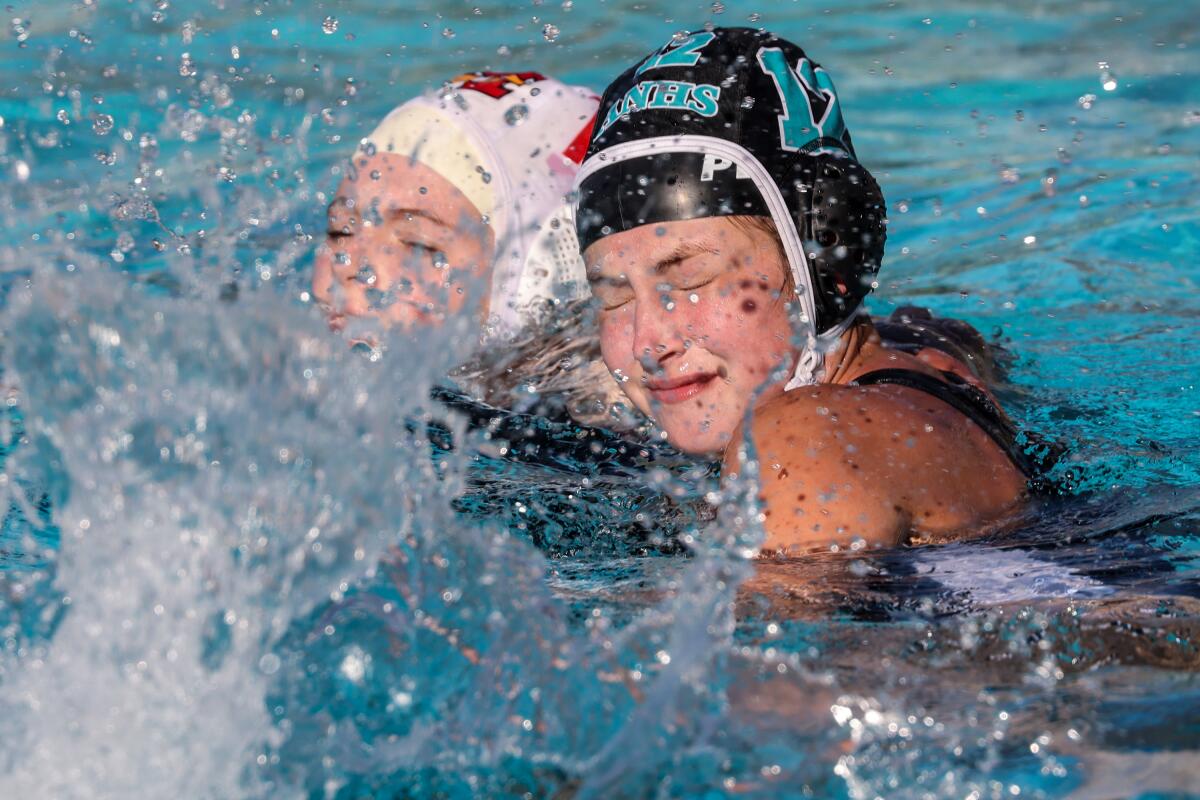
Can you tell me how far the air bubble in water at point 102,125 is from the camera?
680 centimetres

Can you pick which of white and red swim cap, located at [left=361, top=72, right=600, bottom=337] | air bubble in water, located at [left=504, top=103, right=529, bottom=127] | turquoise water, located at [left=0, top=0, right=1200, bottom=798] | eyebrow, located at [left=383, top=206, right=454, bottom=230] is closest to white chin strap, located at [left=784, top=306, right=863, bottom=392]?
turquoise water, located at [left=0, top=0, right=1200, bottom=798]

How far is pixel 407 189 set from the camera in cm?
423

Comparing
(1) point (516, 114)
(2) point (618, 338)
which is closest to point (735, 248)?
(2) point (618, 338)

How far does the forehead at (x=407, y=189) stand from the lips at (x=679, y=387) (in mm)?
1324

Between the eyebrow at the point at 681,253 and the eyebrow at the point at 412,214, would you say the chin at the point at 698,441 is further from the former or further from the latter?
the eyebrow at the point at 412,214

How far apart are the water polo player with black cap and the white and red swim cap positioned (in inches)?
41.2

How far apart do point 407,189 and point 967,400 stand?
1.94 m

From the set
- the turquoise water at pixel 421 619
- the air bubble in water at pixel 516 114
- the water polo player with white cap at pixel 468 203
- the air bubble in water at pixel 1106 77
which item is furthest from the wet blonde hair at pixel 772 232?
the air bubble in water at pixel 1106 77

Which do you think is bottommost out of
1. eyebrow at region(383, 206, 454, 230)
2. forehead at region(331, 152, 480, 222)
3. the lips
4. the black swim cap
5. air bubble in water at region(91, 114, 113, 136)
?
air bubble in water at region(91, 114, 113, 136)

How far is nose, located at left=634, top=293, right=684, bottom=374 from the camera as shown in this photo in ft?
10.0

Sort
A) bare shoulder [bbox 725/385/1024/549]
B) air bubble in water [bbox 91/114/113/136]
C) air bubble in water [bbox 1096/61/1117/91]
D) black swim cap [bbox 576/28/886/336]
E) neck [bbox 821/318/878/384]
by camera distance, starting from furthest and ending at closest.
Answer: air bubble in water [bbox 1096/61/1117/91]
air bubble in water [bbox 91/114/113/136]
neck [bbox 821/318/878/384]
black swim cap [bbox 576/28/886/336]
bare shoulder [bbox 725/385/1024/549]

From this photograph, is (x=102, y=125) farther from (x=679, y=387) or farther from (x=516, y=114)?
(x=679, y=387)

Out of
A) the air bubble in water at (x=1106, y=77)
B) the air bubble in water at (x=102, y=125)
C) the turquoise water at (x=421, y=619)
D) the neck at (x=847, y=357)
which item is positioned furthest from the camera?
the air bubble in water at (x=1106, y=77)

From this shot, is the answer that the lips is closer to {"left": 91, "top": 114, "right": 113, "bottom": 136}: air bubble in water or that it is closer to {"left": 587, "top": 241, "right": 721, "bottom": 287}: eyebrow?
{"left": 587, "top": 241, "right": 721, "bottom": 287}: eyebrow
